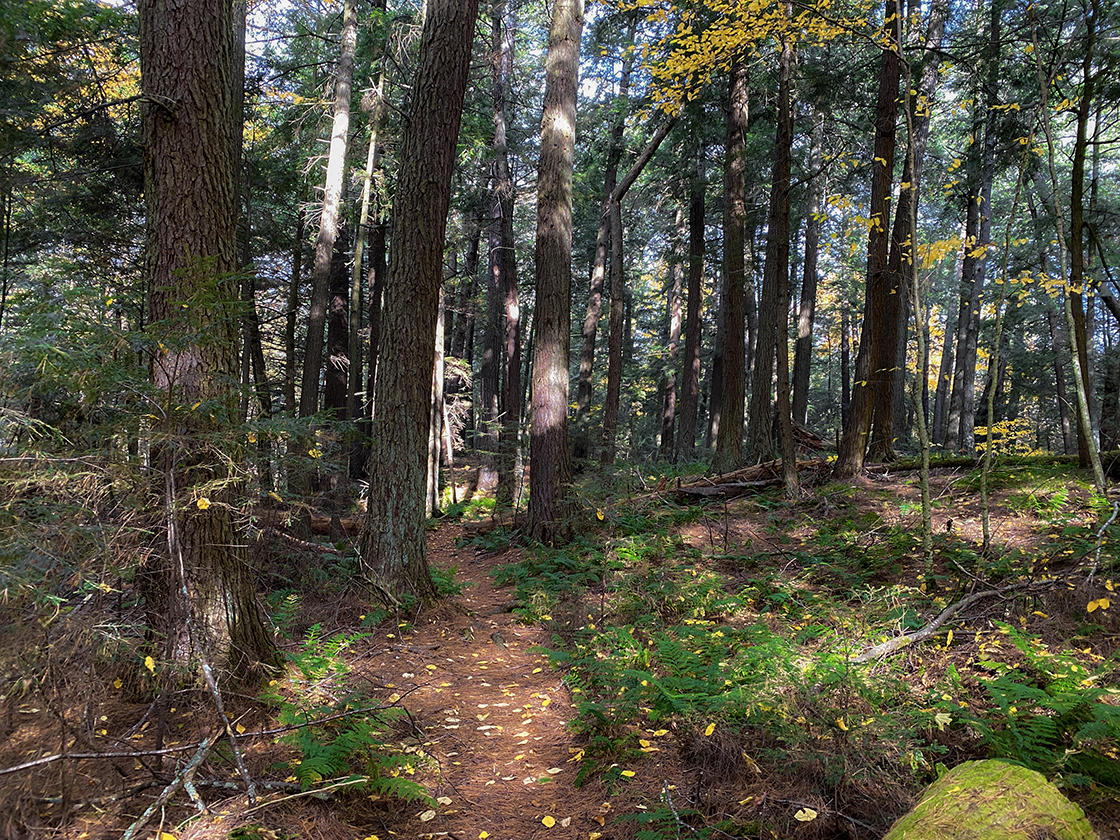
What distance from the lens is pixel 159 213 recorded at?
3.65 metres

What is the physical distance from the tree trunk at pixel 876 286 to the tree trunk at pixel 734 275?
7.66 feet

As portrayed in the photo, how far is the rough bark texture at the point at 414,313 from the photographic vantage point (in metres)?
6.23

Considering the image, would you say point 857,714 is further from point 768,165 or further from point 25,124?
point 768,165

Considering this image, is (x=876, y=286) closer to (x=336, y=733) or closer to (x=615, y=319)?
(x=615, y=319)

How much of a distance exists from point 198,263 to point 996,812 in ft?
14.3

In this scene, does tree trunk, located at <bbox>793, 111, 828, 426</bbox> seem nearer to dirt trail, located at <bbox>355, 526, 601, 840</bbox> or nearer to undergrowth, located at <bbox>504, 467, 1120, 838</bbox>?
undergrowth, located at <bbox>504, 467, 1120, 838</bbox>

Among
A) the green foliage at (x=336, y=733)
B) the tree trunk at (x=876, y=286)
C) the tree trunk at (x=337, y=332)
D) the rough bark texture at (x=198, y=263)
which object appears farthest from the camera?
the tree trunk at (x=337, y=332)

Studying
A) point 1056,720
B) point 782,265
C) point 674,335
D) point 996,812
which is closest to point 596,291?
point 674,335

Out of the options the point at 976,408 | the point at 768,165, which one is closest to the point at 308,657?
the point at 768,165

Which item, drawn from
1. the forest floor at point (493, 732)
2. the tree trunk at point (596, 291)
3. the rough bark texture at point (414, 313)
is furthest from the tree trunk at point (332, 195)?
the tree trunk at point (596, 291)

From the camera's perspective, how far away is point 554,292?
9.10 metres

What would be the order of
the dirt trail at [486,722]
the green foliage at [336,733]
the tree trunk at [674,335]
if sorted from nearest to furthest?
1. the green foliage at [336,733]
2. the dirt trail at [486,722]
3. the tree trunk at [674,335]

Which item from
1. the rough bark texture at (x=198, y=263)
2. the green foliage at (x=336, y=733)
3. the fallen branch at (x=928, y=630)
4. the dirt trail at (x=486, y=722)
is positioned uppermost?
the rough bark texture at (x=198, y=263)

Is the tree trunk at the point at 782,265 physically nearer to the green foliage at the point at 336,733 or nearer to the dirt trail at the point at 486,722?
the dirt trail at the point at 486,722
